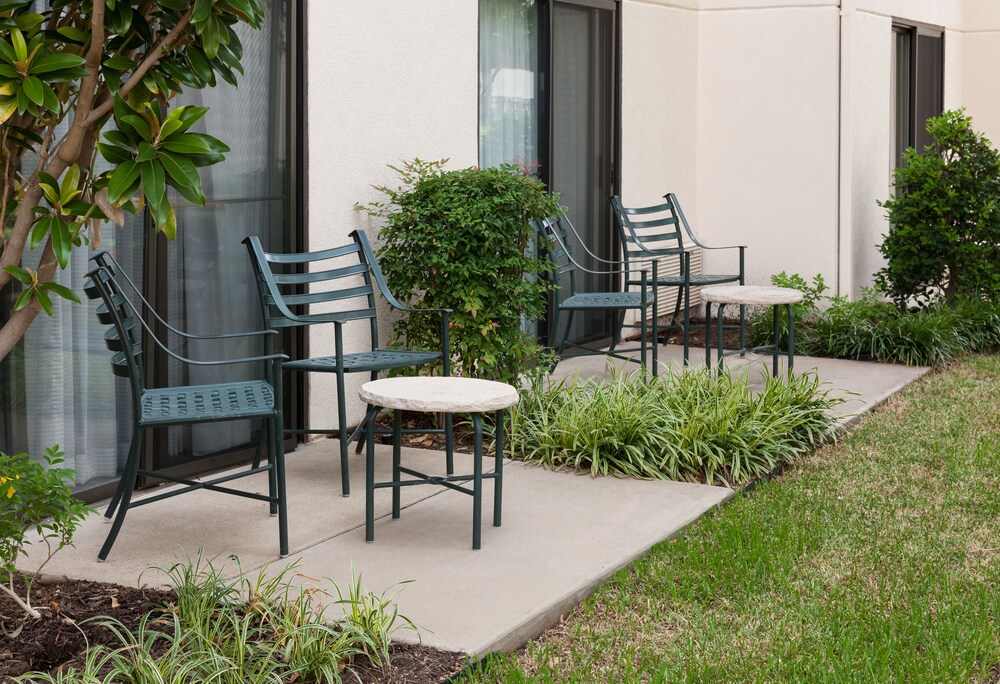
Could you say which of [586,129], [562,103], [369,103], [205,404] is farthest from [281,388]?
[586,129]

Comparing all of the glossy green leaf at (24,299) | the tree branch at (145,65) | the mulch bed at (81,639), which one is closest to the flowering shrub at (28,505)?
the mulch bed at (81,639)

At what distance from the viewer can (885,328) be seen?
26.9ft

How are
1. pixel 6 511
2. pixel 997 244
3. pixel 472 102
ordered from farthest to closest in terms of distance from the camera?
pixel 997 244, pixel 472 102, pixel 6 511

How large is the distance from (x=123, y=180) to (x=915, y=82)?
987cm

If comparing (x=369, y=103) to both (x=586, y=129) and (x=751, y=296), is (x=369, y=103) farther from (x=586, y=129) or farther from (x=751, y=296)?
(x=586, y=129)

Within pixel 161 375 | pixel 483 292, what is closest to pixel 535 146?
pixel 483 292

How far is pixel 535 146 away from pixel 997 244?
3467 mm

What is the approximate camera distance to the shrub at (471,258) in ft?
18.4

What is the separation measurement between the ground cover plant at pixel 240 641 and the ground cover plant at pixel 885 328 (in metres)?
5.53

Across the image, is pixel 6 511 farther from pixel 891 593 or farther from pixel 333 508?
pixel 891 593

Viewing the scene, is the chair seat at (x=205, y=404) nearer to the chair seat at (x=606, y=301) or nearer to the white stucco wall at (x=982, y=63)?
the chair seat at (x=606, y=301)

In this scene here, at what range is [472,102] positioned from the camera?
6867 millimetres

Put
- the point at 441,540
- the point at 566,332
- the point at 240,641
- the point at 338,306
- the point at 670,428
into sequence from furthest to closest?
the point at 566,332, the point at 338,306, the point at 670,428, the point at 441,540, the point at 240,641

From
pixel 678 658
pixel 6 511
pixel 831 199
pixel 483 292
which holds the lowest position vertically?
pixel 678 658
